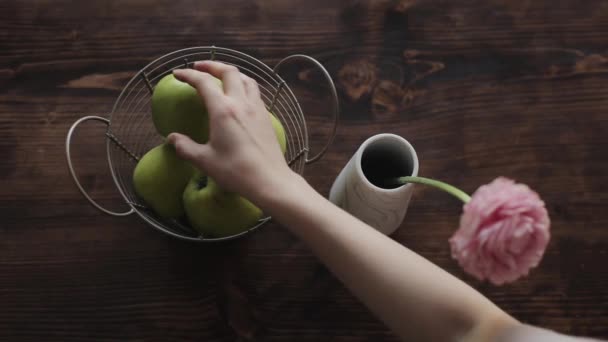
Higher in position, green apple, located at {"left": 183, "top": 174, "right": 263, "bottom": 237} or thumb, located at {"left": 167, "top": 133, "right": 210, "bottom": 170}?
thumb, located at {"left": 167, "top": 133, "right": 210, "bottom": 170}

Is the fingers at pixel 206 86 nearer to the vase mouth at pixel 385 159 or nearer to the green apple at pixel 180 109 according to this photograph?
the green apple at pixel 180 109

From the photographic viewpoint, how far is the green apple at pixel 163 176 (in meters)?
0.51

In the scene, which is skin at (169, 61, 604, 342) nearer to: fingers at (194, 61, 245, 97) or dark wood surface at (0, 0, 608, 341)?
fingers at (194, 61, 245, 97)

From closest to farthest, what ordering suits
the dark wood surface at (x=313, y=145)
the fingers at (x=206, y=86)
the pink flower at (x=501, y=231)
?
the pink flower at (x=501, y=231), the fingers at (x=206, y=86), the dark wood surface at (x=313, y=145)

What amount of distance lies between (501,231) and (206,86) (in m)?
0.27

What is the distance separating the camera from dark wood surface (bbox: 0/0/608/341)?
61 cm

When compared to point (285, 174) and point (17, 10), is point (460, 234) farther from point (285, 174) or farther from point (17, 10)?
point (17, 10)

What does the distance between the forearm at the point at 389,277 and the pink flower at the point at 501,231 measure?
87mm

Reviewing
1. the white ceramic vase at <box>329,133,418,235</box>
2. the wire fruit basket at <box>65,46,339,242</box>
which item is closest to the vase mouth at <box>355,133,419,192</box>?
the white ceramic vase at <box>329,133,418,235</box>

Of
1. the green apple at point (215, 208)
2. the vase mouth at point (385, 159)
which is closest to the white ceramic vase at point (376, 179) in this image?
the vase mouth at point (385, 159)

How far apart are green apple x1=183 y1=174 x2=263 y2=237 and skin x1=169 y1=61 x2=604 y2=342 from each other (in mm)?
55

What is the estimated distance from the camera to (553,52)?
70 cm

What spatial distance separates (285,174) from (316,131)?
0.75ft

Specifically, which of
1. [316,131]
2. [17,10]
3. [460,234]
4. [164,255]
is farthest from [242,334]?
[17,10]
